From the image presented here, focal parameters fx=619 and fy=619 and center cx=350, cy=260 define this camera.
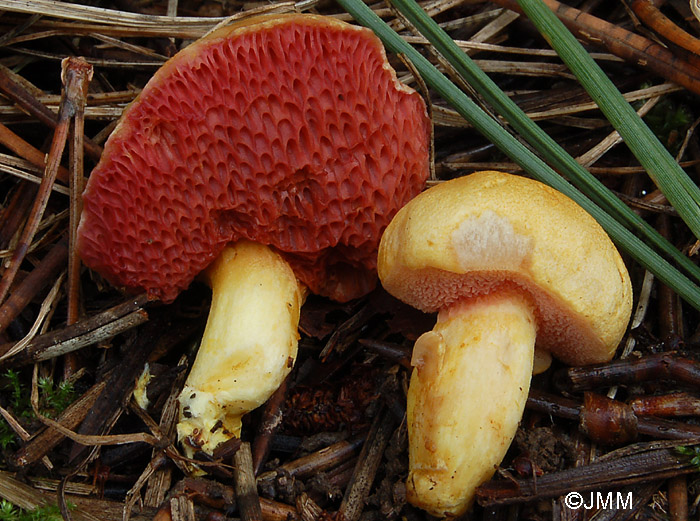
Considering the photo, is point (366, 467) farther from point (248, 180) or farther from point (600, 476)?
point (248, 180)

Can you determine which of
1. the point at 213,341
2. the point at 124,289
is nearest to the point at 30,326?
the point at 124,289

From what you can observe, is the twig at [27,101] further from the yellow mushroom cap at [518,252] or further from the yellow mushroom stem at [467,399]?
the yellow mushroom stem at [467,399]

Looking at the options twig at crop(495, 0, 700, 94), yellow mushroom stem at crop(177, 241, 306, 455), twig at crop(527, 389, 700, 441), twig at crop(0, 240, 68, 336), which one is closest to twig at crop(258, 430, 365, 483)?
yellow mushroom stem at crop(177, 241, 306, 455)

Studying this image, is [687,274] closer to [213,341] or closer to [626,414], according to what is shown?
[626,414]

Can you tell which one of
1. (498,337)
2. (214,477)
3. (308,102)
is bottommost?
(214,477)


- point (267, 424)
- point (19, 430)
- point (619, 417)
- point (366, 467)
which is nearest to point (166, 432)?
point (267, 424)

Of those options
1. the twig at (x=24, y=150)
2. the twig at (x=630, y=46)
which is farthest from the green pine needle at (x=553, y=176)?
the twig at (x=24, y=150)
